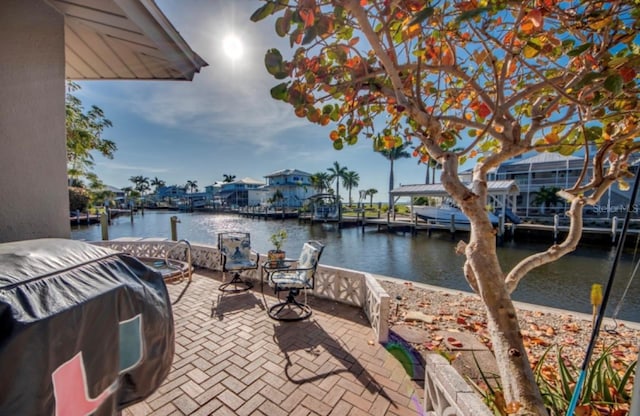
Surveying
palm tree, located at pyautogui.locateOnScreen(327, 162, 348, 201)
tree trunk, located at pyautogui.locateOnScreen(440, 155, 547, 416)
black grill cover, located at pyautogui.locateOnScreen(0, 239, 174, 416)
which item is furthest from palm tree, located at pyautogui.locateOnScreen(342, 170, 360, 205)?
black grill cover, located at pyautogui.locateOnScreen(0, 239, 174, 416)

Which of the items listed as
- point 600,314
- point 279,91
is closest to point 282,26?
point 279,91

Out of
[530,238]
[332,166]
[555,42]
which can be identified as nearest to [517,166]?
[530,238]

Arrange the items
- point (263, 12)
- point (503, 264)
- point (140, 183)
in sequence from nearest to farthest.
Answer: point (263, 12) → point (503, 264) → point (140, 183)

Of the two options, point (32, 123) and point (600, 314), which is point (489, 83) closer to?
point (600, 314)

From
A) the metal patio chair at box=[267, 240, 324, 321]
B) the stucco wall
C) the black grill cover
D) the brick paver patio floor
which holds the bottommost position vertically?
the brick paver patio floor

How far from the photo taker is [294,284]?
3.59 m

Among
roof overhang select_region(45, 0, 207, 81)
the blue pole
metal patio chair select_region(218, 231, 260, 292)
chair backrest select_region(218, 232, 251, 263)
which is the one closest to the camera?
the blue pole

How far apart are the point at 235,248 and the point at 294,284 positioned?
1.71m

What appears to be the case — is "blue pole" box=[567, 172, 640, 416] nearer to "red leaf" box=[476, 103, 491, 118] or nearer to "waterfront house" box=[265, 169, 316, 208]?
"red leaf" box=[476, 103, 491, 118]

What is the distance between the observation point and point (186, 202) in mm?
55312

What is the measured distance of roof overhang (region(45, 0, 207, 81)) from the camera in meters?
1.73

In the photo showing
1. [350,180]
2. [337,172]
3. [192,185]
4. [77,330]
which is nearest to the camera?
[77,330]

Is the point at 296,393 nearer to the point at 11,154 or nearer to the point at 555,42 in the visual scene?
the point at 11,154

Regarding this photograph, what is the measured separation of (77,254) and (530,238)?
19.5 meters
